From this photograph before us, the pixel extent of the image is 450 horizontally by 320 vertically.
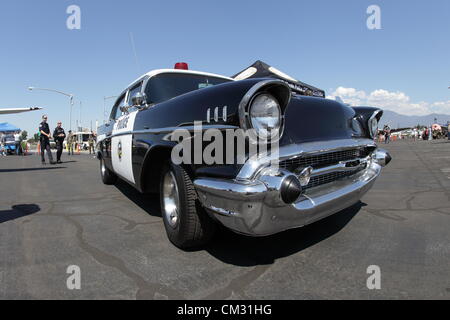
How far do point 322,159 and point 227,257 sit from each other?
0.96 meters

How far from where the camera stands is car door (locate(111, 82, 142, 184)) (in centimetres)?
312

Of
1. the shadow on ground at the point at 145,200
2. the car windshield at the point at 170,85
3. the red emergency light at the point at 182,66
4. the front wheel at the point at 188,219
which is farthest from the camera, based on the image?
the red emergency light at the point at 182,66

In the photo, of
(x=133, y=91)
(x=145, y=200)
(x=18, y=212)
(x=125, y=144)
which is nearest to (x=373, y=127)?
(x=125, y=144)

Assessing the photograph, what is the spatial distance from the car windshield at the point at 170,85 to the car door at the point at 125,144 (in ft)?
0.92

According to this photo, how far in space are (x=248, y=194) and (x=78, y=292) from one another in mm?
1115

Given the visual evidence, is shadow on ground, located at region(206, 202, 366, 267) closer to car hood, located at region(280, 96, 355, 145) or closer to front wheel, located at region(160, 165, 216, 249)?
front wheel, located at region(160, 165, 216, 249)

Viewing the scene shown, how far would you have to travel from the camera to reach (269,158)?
66.6 inches

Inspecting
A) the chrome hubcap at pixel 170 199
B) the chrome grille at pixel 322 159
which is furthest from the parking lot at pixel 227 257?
the chrome grille at pixel 322 159

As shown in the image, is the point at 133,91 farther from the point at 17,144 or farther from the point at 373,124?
the point at 17,144

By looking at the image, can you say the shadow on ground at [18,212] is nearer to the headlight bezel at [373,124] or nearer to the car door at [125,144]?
the car door at [125,144]

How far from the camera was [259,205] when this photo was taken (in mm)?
1626

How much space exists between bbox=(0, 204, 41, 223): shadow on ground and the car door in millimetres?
1046

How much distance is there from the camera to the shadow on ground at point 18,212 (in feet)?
10.8
